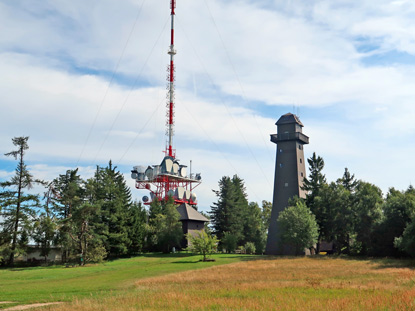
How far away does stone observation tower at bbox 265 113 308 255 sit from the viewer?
70.7m

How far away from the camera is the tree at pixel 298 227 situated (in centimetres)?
6100

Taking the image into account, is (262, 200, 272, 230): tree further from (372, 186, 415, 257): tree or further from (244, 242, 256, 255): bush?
(372, 186, 415, 257): tree

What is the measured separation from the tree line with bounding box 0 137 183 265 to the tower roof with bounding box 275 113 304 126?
2452 centimetres

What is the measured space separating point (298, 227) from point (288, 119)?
21.5m

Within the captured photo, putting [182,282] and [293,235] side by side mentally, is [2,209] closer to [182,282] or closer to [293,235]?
[182,282]

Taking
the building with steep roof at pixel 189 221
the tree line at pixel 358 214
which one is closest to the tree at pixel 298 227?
the tree line at pixel 358 214

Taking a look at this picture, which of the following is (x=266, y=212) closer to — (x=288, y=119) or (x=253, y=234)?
(x=253, y=234)

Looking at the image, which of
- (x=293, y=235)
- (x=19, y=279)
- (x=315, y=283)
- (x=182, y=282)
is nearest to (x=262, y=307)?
(x=315, y=283)

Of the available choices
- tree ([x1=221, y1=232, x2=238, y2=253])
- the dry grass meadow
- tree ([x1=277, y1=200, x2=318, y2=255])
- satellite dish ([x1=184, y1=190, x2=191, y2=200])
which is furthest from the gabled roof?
the dry grass meadow

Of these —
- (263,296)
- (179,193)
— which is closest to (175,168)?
(179,193)

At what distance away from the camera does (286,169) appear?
7181 cm

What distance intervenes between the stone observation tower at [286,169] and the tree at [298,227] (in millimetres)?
6991

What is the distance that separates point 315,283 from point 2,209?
45.8 metres

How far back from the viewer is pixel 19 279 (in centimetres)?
3962
